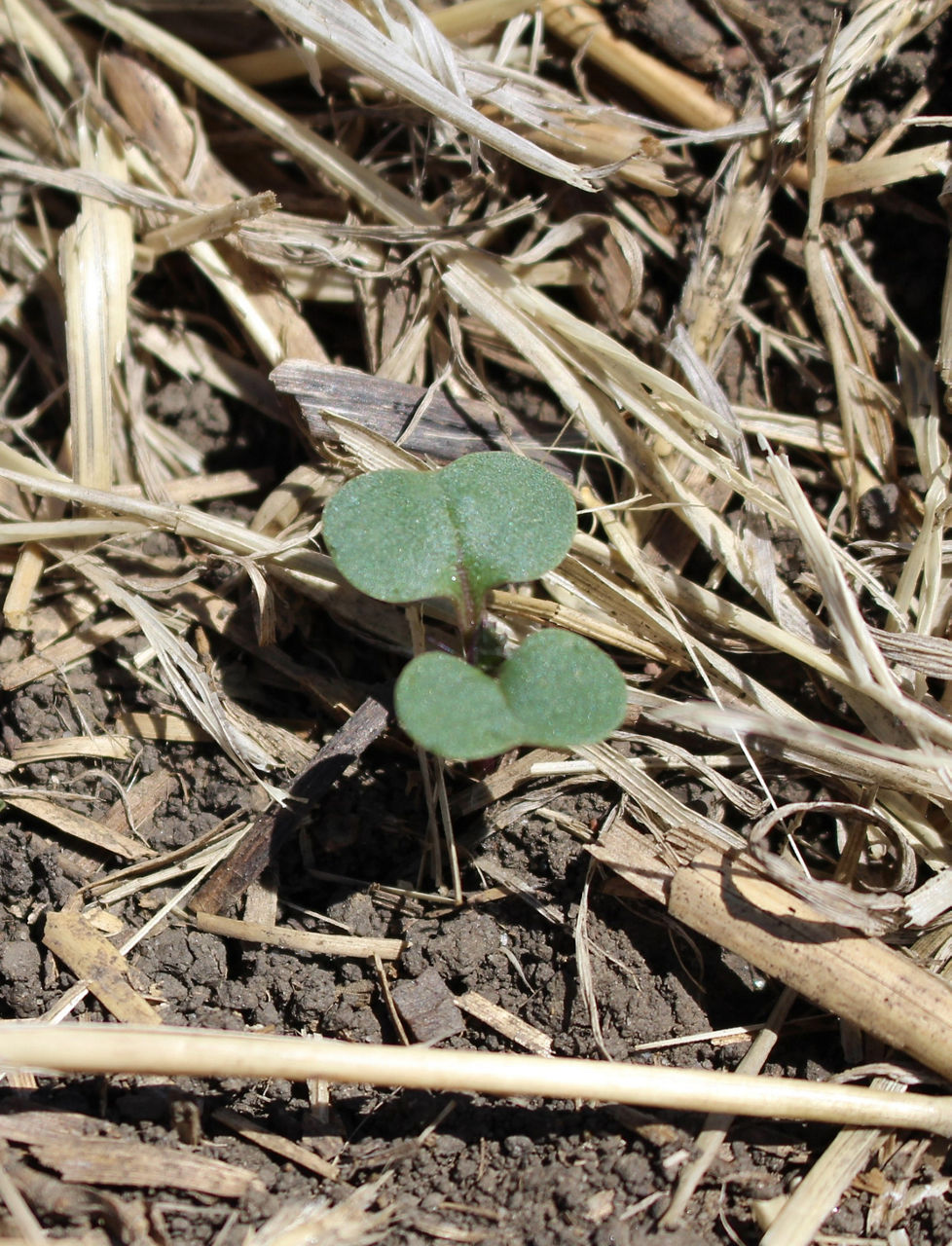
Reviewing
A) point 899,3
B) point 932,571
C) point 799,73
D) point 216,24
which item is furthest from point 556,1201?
point 216,24

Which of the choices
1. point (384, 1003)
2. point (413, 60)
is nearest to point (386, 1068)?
point (384, 1003)

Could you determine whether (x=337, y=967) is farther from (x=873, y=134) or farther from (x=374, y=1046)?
(x=873, y=134)

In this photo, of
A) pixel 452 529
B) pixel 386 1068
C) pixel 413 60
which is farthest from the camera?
pixel 413 60

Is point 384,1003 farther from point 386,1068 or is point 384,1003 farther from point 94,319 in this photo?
point 94,319

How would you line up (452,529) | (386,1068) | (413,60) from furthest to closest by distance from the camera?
(413,60), (452,529), (386,1068)

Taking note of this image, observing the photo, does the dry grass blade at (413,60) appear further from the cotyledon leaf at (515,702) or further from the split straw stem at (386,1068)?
the split straw stem at (386,1068)

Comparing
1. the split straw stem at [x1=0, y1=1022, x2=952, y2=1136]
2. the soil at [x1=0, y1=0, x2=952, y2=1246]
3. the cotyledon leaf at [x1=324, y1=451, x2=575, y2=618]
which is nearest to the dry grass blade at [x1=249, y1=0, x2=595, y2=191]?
the cotyledon leaf at [x1=324, y1=451, x2=575, y2=618]
